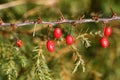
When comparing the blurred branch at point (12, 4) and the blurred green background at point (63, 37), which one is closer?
the blurred green background at point (63, 37)

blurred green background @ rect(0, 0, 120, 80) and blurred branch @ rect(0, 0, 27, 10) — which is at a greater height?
blurred branch @ rect(0, 0, 27, 10)

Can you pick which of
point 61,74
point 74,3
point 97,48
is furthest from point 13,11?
point 61,74

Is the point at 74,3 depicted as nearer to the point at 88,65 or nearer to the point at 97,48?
the point at 97,48

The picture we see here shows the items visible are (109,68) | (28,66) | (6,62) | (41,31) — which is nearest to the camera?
(6,62)

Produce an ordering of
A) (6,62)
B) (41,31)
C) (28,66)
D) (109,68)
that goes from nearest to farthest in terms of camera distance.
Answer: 1. (6,62)
2. (28,66)
3. (41,31)
4. (109,68)

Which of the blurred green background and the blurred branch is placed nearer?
the blurred green background

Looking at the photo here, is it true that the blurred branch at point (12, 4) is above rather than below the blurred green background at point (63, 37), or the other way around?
above

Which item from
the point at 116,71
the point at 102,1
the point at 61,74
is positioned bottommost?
the point at 116,71

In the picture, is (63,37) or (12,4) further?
(12,4)
